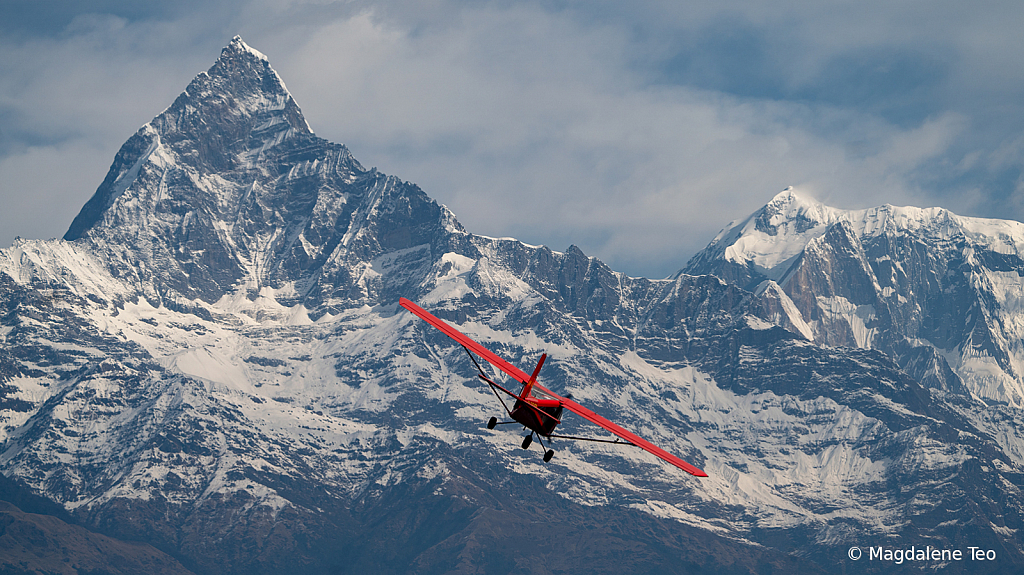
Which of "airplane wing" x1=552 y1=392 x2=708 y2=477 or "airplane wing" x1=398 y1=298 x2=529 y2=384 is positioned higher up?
"airplane wing" x1=398 y1=298 x2=529 y2=384

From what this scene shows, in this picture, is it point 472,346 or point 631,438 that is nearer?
point 631,438

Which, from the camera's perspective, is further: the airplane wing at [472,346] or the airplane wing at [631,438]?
the airplane wing at [472,346]

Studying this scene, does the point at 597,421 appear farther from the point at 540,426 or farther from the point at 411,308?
the point at 411,308

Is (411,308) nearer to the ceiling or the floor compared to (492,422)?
nearer to the ceiling

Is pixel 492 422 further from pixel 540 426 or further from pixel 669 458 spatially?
pixel 669 458

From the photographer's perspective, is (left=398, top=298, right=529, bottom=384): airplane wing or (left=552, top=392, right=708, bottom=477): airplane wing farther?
(left=398, top=298, right=529, bottom=384): airplane wing

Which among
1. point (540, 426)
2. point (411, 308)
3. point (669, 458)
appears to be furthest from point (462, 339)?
point (669, 458)

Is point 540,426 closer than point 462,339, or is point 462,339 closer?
point 540,426

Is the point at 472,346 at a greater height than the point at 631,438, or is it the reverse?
the point at 472,346

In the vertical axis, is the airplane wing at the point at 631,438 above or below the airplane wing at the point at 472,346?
below

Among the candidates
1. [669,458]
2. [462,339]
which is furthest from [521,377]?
[669,458]
